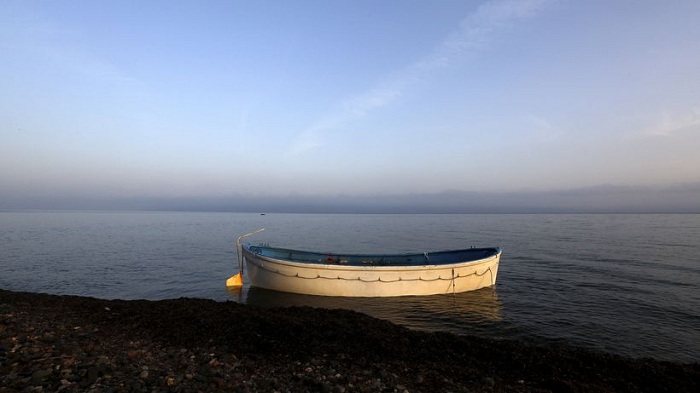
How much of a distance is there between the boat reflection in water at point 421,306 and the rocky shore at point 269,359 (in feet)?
15.1

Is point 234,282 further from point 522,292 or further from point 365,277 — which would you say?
point 522,292

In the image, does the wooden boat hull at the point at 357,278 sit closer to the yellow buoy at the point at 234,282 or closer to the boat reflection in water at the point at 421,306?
the boat reflection in water at the point at 421,306

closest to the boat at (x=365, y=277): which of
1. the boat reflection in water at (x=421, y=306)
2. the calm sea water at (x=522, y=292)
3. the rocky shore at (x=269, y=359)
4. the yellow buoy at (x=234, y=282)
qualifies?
the boat reflection in water at (x=421, y=306)

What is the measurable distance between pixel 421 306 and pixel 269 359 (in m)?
11.9

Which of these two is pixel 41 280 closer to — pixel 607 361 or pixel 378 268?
pixel 378 268

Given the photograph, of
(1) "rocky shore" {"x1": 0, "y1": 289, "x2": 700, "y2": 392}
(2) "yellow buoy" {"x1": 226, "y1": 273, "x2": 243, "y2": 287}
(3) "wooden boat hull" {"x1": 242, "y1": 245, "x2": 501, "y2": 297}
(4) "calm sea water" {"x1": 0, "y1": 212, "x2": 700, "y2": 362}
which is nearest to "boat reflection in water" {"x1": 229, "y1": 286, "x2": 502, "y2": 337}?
(4) "calm sea water" {"x1": 0, "y1": 212, "x2": 700, "y2": 362}

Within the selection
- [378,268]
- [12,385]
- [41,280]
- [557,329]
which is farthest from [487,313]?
[41,280]

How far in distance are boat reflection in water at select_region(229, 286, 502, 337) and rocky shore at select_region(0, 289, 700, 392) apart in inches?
181

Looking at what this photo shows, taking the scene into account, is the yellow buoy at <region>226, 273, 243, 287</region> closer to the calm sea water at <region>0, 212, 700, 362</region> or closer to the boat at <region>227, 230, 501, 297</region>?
the calm sea water at <region>0, 212, 700, 362</region>

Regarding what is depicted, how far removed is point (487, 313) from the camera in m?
17.7

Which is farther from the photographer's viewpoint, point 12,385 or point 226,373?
point 226,373

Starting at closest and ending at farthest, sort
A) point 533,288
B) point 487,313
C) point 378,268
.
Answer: point 487,313
point 378,268
point 533,288

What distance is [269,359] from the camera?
28.0ft

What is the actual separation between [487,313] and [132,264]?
30305mm
